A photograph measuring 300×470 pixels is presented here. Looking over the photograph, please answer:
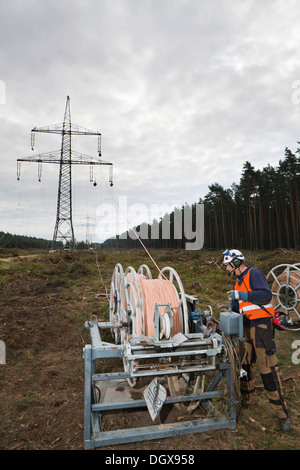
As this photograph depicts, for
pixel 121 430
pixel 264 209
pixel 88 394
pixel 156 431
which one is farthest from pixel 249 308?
pixel 264 209

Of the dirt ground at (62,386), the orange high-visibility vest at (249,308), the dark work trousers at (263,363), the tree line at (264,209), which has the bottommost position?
the dirt ground at (62,386)

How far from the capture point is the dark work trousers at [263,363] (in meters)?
4.27

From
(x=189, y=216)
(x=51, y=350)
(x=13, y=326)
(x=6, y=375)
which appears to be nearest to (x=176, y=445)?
(x=6, y=375)

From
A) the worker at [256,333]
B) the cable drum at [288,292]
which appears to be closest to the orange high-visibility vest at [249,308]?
the worker at [256,333]

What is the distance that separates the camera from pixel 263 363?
14.4ft

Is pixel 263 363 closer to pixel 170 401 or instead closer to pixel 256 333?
pixel 256 333

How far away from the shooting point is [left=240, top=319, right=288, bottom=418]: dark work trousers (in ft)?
14.0

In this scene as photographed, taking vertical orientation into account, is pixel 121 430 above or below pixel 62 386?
above

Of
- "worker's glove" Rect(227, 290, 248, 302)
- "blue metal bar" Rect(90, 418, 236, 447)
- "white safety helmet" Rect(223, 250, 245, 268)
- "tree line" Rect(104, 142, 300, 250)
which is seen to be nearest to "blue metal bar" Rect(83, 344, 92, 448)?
"blue metal bar" Rect(90, 418, 236, 447)

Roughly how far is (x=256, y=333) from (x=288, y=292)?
5099 millimetres

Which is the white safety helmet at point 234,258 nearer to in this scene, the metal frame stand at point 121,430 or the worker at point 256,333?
the worker at point 256,333

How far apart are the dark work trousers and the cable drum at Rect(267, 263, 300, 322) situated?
4.07 meters

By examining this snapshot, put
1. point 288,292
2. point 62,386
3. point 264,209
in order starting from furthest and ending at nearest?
point 264,209
point 288,292
point 62,386
